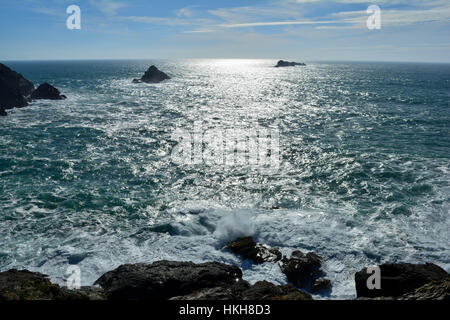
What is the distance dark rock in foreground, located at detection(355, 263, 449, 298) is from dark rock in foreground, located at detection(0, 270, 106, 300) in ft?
36.7

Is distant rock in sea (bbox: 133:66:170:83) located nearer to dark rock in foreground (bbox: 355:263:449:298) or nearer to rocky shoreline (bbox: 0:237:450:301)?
rocky shoreline (bbox: 0:237:450:301)

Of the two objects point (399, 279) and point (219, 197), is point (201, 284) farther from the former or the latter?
point (219, 197)

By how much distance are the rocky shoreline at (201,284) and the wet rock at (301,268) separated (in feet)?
0.15

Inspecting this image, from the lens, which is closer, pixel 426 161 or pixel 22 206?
pixel 22 206

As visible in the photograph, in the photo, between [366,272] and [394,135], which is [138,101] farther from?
[366,272]

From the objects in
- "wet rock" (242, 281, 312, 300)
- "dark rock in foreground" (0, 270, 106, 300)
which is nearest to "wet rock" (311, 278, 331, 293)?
"wet rock" (242, 281, 312, 300)

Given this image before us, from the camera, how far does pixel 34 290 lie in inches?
432

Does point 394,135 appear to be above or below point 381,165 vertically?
above

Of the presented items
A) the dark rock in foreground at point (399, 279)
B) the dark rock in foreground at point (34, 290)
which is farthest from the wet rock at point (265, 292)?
the dark rock in foreground at point (34, 290)

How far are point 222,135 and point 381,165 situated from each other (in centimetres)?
2000

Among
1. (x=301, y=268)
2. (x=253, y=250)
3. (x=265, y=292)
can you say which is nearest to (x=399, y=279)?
(x=301, y=268)

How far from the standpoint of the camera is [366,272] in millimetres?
12781

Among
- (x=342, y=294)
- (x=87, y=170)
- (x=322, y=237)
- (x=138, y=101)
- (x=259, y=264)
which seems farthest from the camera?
(x=138, y=101)

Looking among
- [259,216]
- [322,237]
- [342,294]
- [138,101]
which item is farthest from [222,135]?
[138,101]
